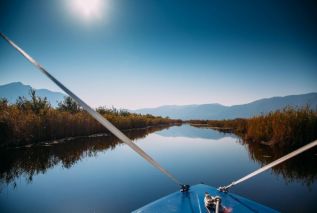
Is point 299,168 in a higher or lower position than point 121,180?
lower

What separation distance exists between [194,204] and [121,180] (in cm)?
312

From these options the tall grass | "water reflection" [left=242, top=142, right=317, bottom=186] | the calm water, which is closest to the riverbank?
the calm water

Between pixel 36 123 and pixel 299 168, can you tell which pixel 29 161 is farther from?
pixel 299 168

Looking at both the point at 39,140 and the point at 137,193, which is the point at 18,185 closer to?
the point at 137,193

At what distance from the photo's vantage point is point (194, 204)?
207 centimetres

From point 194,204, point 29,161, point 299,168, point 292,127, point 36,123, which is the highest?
point 36,123

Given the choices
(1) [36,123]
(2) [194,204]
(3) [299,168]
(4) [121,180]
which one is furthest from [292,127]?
(1) [36,123]

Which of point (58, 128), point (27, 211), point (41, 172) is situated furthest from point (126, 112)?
point (27, 211)

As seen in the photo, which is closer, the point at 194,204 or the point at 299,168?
the point at 194,204

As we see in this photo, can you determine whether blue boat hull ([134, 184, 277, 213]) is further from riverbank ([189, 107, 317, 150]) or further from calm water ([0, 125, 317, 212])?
riverbank ([189, 107, 317, 150])

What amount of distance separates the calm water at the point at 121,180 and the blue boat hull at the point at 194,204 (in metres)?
1.26

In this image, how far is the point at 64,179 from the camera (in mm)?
4859

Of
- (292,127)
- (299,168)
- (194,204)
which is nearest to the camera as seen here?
(194,204)

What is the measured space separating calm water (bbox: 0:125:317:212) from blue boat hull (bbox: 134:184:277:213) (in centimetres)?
126
